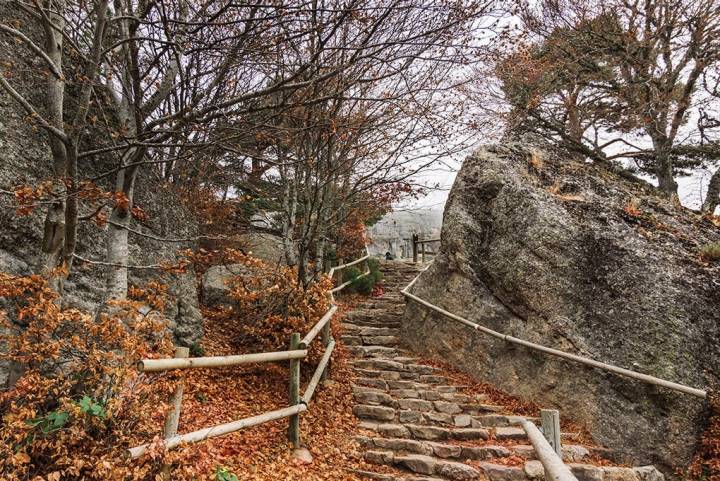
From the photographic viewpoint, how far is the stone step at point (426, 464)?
4.53 meters

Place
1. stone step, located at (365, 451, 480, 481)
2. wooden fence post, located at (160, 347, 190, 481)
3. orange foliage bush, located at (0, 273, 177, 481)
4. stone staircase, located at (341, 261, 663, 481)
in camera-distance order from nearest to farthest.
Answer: orange foliage bush, located at (0, 273, 177, 481) < wooden fence post, located at (160, 347, 190, 481) < stone step, located at (365, 451, 480, 481) < stone staircase, located at (341, 261, 663, 481)

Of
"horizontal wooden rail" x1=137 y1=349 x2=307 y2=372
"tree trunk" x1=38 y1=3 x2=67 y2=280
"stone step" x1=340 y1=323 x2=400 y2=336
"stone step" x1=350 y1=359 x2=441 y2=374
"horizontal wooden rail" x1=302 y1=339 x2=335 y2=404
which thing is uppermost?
"tree trunk" x1=38 y1=3 x2=67 y2=280

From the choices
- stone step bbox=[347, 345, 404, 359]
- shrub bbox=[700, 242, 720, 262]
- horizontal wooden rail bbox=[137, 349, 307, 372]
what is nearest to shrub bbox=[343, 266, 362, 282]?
stone step bbox=[347, 345, 404, 359]

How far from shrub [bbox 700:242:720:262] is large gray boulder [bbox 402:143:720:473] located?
0.14 metres

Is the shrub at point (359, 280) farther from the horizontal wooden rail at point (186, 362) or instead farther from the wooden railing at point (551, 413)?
the horizontal wooden rail at point (186, 362)

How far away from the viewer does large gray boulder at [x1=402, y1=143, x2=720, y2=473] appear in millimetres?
5602

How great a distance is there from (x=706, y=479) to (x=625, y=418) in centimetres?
99

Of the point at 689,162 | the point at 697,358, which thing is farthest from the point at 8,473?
the point at 689,162

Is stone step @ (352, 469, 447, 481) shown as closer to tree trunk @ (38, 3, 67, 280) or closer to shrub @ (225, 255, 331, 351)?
shrub @ (225, 255, 331, 351)

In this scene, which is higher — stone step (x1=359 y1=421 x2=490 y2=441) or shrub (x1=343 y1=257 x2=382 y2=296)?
shrub (x1=343 y1=257 x2=382 y2=296)

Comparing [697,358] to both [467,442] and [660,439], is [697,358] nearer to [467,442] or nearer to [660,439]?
[660,439]

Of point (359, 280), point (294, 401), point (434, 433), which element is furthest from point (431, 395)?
point (359, 280)

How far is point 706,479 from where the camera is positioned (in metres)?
5.05

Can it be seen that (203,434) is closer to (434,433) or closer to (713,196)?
(434,433)
